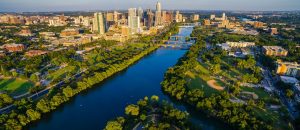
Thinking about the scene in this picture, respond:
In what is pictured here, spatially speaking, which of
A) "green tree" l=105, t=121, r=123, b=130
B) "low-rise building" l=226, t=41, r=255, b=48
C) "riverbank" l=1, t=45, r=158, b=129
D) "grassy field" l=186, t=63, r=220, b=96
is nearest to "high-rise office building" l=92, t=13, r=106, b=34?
"riverbank" l=1, t=45, r=158, b=129

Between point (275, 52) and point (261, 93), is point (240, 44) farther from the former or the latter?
point (261, 93)

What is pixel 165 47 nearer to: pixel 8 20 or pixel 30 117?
pixel 30 117

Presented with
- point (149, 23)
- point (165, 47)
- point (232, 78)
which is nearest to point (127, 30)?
point (165, 47)

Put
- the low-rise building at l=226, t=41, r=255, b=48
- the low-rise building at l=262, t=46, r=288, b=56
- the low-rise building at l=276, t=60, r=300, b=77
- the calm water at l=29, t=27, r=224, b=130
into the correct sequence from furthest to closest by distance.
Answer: the low-rise building at l=226, t=41, r=255, b=48 < the low-rise building at l=262, t=46, r=288, b=56 < the low-rise building at l=276, t=60, r=300, b=77 < the calm water at l=29, t=27, r=224, b=130

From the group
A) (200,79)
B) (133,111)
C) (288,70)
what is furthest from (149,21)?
(133,111)

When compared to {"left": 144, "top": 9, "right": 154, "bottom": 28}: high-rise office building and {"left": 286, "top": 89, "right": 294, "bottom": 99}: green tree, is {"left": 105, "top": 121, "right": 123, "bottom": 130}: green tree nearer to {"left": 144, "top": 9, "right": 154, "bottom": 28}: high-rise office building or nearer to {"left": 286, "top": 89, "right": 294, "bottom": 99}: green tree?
{"left": 286, "top": 89, "right": 294, "bottom": 99}: green tree

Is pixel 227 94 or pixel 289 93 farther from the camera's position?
pixel 289 93

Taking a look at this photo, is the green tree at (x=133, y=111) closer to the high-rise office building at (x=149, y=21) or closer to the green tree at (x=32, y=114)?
the green tree at (x=32, y=114)
